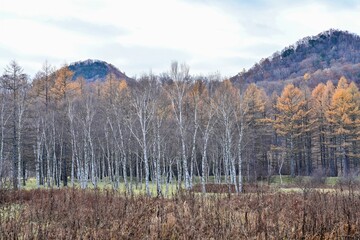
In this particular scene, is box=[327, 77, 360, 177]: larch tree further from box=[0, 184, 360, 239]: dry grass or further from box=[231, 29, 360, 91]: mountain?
box=[231, 29, 360, 91]: mountain

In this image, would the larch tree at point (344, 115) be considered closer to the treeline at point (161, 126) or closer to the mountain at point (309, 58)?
the treeline at point (161, 126)

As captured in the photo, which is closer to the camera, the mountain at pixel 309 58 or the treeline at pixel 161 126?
the treeline at pixel 161 126

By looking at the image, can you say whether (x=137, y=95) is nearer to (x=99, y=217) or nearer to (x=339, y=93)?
(x=99, y=217)

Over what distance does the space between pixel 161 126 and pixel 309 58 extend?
12793 cm

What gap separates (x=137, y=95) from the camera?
92.0 feet

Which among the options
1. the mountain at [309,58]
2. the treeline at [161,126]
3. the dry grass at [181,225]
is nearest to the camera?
the dry grass at [181,225]

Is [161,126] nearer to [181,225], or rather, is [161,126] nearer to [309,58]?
[181,225]

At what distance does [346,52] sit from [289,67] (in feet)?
99.5

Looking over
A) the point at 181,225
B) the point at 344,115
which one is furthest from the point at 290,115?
the point at 181,225

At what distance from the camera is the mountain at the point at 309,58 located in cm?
13000

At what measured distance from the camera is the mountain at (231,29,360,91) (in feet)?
427

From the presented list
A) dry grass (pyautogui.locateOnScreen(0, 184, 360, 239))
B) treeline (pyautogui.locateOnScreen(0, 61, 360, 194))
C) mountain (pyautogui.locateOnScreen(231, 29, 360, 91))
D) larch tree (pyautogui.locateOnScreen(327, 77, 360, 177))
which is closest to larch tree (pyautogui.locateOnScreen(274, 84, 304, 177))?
treeline (pyautogui.locateOnScreen(0, 61, 360, 194))

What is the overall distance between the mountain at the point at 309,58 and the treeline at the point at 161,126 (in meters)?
72.7

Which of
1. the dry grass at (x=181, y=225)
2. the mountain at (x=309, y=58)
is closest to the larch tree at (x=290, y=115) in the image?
the dry grass at (x=181, y=225)
